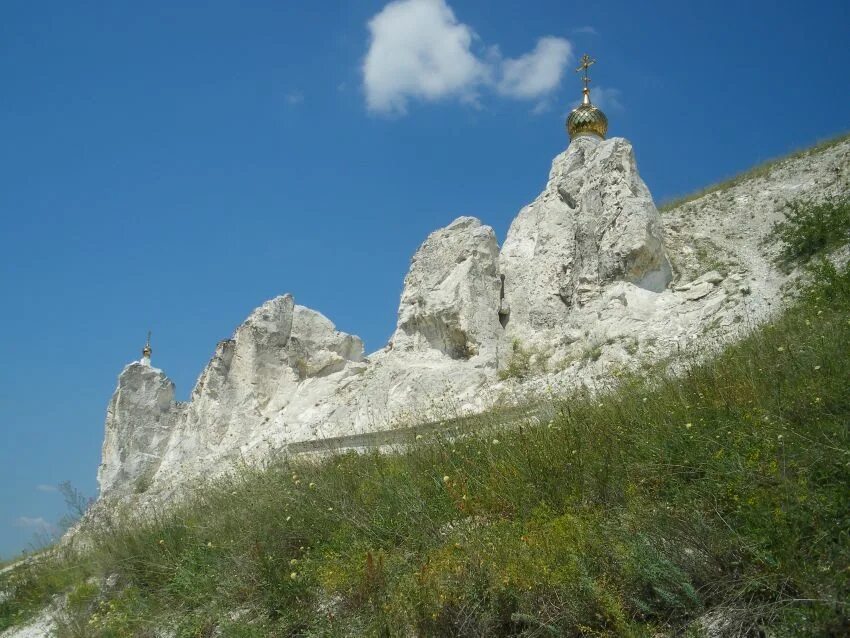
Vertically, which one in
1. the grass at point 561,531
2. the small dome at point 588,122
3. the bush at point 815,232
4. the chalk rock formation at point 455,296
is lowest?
the grass at point 561,531

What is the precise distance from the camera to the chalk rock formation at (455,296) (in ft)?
48.3

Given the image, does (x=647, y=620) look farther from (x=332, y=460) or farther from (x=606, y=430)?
(x=332, y=460)

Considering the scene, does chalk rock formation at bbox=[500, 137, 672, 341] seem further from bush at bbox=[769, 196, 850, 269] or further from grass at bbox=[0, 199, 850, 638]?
grass at bbox=[0, 199, 850, 638]

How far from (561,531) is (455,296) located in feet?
35.3

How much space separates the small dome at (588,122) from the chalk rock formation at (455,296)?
730cm

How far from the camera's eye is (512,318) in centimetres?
1533

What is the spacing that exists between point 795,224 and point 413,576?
1261cm

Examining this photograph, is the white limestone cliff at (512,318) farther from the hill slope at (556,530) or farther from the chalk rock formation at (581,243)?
the hill slope at (556,530)

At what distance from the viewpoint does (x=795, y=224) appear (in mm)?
14109

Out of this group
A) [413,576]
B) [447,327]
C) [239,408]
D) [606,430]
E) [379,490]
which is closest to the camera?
[413,576]

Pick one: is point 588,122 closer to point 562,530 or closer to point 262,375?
point 262,375

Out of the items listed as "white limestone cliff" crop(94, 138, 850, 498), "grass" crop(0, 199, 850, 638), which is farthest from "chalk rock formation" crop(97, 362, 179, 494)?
"grass" crop(0, 199, 850, 638)

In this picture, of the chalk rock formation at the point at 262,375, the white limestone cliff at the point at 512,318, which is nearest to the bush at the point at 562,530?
the white limestone cliff at the point at 512,318

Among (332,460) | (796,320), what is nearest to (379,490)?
(332,460)
